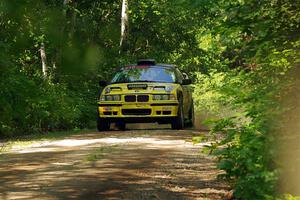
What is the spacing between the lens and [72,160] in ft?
31.6

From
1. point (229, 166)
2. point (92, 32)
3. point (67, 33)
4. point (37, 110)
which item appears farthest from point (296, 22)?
point (92, 32)

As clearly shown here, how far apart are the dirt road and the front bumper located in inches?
147

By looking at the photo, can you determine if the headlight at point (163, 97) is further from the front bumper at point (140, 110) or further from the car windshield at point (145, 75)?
the car windshield at point (145, 75)

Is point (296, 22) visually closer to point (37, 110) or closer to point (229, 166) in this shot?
point (229, 166)

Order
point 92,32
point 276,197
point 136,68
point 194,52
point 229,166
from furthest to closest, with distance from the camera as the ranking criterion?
1. point 194,52
2. point 92,32
3. point 136,68
4. point 229,166
5. point 276,197

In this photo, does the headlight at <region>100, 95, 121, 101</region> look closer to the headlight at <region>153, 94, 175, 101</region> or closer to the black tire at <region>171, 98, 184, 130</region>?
the headlight at <region>153, 94, 175, 101</region>

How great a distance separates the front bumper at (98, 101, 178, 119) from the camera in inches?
628

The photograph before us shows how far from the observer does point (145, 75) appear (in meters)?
16.9

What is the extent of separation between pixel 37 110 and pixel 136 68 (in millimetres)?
3080

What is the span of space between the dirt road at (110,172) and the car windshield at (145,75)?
15.2 ft

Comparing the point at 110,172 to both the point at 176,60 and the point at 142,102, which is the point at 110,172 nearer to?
the point at 142,102

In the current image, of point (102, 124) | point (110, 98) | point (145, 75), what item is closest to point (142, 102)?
point (110, 98)

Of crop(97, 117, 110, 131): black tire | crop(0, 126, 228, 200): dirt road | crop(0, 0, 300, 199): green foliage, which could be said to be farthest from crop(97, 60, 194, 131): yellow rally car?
crop(0, 126, 228, 200): dirt road

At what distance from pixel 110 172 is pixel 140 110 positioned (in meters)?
7.76
